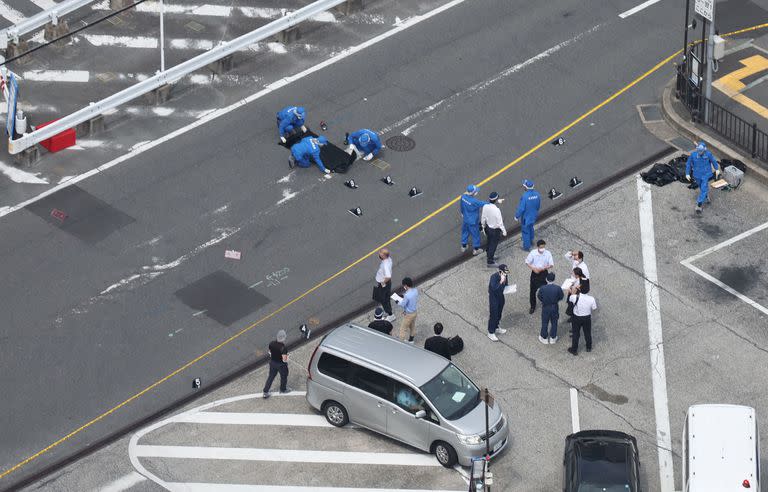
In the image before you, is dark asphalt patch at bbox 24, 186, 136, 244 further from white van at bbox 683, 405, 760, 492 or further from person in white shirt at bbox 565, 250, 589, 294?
white van at bbox 683, 405, 760, 492

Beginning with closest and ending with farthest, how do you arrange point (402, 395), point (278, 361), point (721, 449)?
point (721, 449) < point (402, 395) < point (278, 361)

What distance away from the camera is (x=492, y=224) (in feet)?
119

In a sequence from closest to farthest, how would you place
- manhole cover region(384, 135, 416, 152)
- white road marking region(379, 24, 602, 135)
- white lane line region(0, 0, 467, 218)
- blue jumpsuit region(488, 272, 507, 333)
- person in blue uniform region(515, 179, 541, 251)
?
blue jumpsuit region(488, 272, 507, 333), person in blue uniform region(515, 179, 541, 251), white lane line region(0, 0, 467, 218), manhole cover region(384, 135, 416, 152), white road marking region(379, 24, 602, 135)

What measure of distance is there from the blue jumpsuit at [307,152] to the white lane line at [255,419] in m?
8.57

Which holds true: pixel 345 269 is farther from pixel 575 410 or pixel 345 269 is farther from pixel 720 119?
pixel 720 119

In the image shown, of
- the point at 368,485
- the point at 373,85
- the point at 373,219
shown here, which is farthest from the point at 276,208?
the point at 368,485

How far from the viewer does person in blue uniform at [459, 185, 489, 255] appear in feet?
119

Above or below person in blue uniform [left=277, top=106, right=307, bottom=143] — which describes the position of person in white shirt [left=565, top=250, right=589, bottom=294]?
below

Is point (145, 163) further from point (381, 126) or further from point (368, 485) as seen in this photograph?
point (368, 485)

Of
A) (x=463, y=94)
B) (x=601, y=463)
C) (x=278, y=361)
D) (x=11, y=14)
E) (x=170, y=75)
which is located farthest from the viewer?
(x=11, y=14)

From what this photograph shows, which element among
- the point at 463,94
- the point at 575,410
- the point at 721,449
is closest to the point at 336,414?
the point at 575,410

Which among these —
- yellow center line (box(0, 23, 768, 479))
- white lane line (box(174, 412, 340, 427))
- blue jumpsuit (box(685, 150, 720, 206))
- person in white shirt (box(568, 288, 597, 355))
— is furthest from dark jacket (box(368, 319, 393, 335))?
blue jumpsuit (box(685, 150, 720, 206))

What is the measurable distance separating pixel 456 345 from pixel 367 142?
7.41 metres

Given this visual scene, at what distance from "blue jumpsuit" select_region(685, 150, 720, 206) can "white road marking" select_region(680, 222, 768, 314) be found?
4.37 feet
